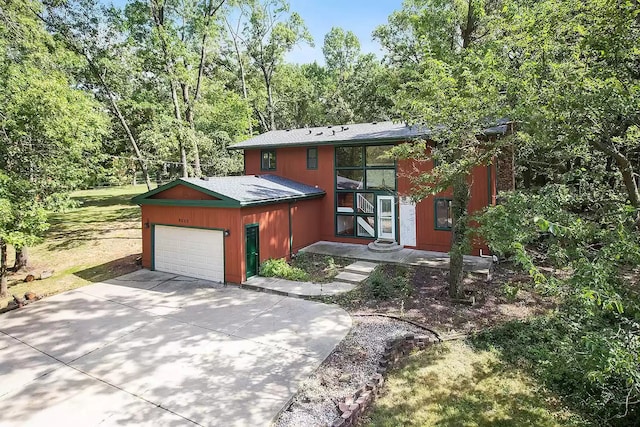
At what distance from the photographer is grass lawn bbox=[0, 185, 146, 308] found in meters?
11.8

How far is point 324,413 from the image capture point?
502cm

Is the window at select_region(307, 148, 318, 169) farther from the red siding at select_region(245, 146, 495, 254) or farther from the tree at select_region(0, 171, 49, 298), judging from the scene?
the tree at select_region(0, 171, 49, 298)

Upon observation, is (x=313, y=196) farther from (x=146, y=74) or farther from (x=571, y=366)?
(x=146, y=74)

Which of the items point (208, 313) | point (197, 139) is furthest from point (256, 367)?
point (197, 139)

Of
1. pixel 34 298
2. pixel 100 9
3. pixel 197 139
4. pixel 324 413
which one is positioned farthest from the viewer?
pixel 197 139

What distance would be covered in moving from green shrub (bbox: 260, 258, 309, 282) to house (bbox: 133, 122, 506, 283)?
0.30 metres

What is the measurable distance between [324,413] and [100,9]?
20422 millimetres

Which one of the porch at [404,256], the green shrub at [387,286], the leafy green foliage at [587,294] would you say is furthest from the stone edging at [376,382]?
the porch at [404,256]

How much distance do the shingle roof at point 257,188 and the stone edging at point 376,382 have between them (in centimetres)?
593

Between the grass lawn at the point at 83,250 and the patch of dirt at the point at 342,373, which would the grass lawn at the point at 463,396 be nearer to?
the patch of dirt at the point at 342,373

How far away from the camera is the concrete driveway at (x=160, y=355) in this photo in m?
5.19

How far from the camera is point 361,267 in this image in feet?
38.0

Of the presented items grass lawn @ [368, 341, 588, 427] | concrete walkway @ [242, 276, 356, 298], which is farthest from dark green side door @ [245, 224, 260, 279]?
grass lawn @ [368, 341, 588, 427]

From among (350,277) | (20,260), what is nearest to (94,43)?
(20,260)
